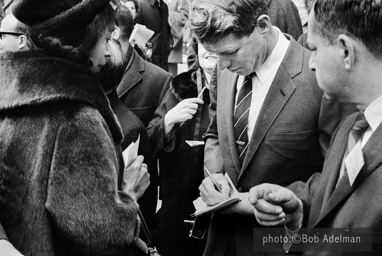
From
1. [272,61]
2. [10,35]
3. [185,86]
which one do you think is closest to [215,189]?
[272,61]

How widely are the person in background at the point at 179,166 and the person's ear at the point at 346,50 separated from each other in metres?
1.66

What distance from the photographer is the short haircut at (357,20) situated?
5.98 feet

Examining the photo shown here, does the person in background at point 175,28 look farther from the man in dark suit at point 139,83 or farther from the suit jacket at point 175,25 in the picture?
the man in dark suit at point 139,83

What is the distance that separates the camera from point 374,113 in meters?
1.89

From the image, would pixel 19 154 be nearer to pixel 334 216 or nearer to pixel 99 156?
pixel 99 156

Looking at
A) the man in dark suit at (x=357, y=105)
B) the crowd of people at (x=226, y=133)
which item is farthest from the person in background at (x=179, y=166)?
the man in dark suit at (x=357, y=105)

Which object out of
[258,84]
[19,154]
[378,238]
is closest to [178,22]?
[258,84]

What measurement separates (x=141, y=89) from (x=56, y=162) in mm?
1963

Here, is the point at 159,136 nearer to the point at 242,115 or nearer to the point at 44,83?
the point at 242,115

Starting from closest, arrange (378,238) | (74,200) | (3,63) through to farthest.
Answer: (378,238) < (74,200) < (3,63)

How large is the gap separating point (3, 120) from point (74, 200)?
1.48ft

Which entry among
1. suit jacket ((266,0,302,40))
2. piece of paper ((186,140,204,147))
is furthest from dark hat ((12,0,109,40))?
suit jacket ((266,0,302,40))

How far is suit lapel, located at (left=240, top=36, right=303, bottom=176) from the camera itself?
2.62 meters

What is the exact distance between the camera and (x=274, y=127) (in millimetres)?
2623
